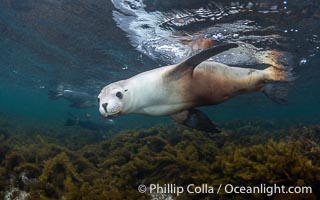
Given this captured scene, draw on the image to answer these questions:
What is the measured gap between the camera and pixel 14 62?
73.3 feet

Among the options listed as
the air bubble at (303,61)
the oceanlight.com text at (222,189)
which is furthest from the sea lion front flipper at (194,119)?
the air bubble at (303,61)

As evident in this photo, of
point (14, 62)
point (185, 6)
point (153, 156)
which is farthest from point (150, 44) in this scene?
point (14, 62)

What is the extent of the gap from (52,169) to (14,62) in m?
20.0

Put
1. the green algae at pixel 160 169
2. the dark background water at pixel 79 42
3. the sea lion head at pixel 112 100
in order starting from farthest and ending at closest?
the dark background water at pixel 79 42, the green algae at pixel 160 169, the sea lion head at pixel 112 100

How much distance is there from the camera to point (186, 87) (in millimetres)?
4078

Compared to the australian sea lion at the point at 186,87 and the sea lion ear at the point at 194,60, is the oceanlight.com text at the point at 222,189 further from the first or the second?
the sea lion ear at the point at 194,60

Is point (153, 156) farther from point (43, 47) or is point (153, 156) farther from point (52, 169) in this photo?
point (43, 47)

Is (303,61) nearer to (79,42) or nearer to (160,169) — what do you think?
(79,42)

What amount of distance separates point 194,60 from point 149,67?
507 inches

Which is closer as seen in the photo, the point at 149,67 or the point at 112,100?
the point at 112,100

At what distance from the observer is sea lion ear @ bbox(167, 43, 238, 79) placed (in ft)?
12.1

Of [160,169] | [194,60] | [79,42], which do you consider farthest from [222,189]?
[79,42]

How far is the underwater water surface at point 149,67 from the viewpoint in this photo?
4.71 m

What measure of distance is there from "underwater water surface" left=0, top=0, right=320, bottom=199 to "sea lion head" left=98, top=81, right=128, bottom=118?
1.52 m
